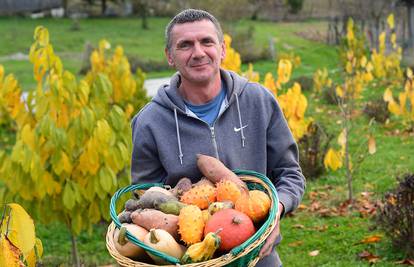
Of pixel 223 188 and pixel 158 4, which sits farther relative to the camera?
pixel 158 4

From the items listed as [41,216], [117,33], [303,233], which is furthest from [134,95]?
[117,33]

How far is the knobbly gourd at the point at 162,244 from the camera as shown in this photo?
159 cm

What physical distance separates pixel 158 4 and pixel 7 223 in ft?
120

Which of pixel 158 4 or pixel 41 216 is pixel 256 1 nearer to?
pixel 158 4

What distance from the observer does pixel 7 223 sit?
1.44m

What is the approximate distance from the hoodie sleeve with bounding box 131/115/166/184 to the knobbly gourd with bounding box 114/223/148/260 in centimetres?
50

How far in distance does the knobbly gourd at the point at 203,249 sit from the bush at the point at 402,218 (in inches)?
105

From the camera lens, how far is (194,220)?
163 cm

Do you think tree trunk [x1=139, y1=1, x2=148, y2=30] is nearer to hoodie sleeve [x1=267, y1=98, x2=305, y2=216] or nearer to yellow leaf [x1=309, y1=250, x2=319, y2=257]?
yellow leaf [x1=309, y1=250, x2=319, y2=257]

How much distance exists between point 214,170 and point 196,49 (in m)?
0.38

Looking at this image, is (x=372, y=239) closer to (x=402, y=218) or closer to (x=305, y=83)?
(x=402, y=218)

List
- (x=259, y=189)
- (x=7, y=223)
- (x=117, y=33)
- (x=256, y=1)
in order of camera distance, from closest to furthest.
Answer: (x=7, y=223) → (x=259, y=189) → (x=117, y=33) → (x=256, y=1)

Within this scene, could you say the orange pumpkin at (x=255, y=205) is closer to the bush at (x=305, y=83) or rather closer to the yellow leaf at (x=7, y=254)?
the yellow leaf at (x=7, y=254)

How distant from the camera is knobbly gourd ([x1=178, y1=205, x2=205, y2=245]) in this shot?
1613 mm
